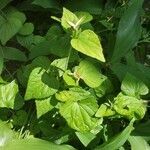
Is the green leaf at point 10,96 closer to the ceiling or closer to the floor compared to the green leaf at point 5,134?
closer to the ceiling

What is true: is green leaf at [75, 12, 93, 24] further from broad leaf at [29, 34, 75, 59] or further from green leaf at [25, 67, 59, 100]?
green leaf at [25, 67, 59, 100]

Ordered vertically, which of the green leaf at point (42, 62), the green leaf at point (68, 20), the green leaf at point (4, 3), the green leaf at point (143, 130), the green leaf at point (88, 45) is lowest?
the green leaf at point (143, 130)

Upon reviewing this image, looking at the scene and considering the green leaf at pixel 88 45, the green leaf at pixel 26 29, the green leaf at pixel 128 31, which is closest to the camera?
the green leaf at pixel 88 45

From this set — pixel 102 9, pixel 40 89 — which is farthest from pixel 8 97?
pixel 102 9

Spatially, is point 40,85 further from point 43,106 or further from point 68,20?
point 68,20

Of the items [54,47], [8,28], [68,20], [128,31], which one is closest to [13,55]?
[8,28]

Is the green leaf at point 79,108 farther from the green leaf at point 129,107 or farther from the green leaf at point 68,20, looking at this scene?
the green leaf at point 68,20

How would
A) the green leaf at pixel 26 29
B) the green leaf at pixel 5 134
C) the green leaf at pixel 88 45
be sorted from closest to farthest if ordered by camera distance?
the green leaf at pixel 88 45
the green leaf at pixel 5 134
the green leaf at pixel 26 29

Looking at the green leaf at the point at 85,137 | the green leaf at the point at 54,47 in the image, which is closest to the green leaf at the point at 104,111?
the green leaf at the point at 85,137
